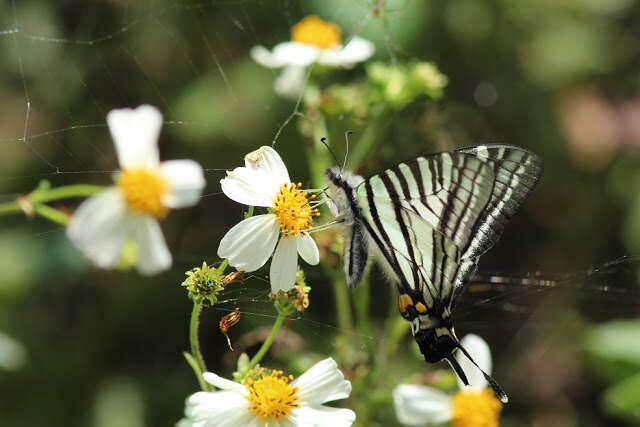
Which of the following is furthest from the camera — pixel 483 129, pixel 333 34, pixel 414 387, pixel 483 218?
pixel 483 129

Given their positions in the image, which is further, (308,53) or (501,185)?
(308,53)

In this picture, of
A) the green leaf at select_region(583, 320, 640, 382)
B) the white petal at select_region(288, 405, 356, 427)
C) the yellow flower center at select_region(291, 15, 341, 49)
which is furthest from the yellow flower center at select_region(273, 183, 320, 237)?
the green leaf at select_region(583, 320, 640, 382)

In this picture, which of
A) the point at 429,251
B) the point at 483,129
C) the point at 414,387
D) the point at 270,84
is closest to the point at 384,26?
the point at 270,84

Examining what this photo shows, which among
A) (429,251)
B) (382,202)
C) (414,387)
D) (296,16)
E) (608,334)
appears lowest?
(608,334)

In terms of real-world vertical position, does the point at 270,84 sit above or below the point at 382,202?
above

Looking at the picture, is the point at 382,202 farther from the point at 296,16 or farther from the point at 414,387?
the point at 296,16

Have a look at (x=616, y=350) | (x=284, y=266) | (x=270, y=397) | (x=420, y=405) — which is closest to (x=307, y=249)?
(x=284, y=266)

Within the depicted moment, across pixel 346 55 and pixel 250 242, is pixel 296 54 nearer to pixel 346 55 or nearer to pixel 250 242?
pixel 346 55
